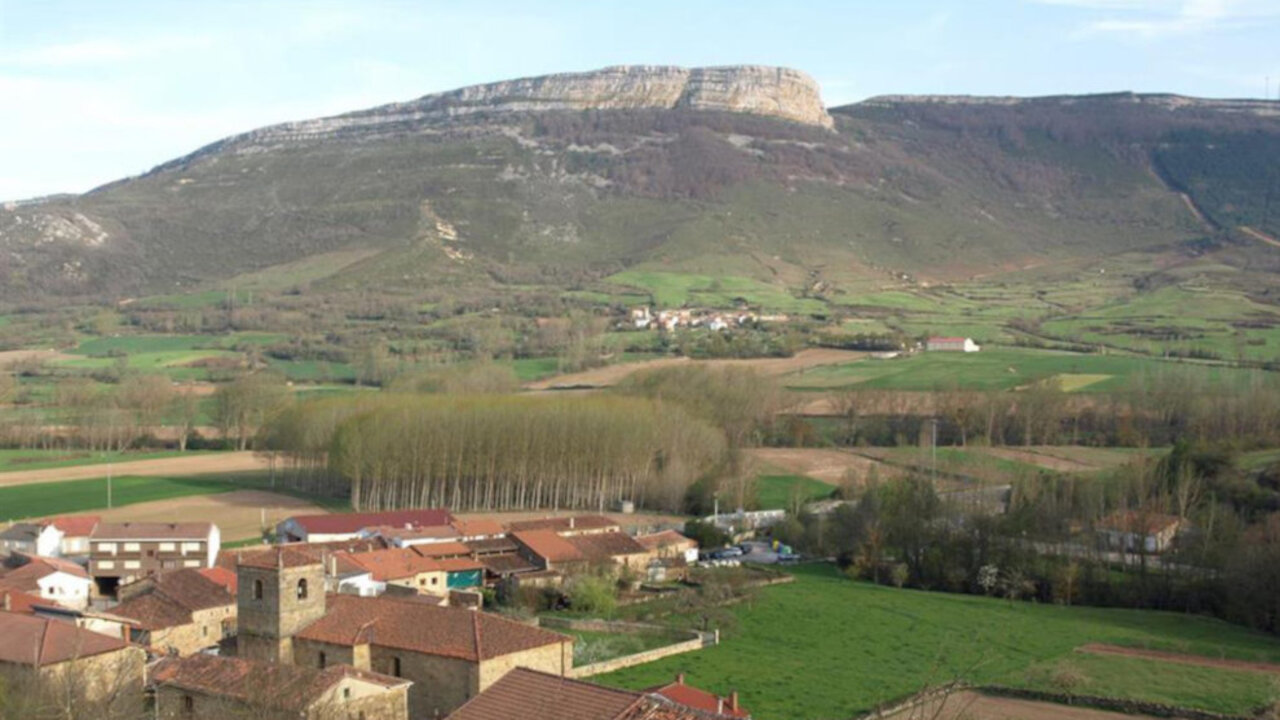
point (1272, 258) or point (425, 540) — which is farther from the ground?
point (1272, 258)

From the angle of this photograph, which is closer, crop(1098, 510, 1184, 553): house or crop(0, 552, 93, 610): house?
crop(0, 552, 93, 610): house

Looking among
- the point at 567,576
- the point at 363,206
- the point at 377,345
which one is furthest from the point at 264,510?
the point at 363,206

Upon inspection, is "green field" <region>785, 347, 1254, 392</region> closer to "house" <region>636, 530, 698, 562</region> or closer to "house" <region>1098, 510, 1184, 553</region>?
"house" <region>1098, 510, 1184, 553</region>

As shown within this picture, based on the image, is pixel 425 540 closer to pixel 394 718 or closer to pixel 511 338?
pixel 394 718

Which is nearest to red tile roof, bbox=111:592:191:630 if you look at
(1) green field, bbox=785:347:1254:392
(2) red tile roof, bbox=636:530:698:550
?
(2) red tile roof, bbox=636:530:698:550

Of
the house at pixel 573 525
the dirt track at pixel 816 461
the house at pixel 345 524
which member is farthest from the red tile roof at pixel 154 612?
the dirt track at pixel 816 461

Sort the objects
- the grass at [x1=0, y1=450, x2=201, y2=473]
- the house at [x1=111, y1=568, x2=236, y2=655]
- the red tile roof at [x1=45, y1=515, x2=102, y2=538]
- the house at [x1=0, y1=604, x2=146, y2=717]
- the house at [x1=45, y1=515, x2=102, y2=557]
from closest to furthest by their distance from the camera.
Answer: the house at [x1=0, y1=604, x2=146, y2=717] < the house at [x1=111, y1=568, x2=236, y2=655] < the house at [x1=45, y1=515, x2=102, y2=557] < the red tile roof at [x1=45, y1=515, x2=102, y2=538] < the grass at [x1=0, y1=450, x2=201, y2=473]

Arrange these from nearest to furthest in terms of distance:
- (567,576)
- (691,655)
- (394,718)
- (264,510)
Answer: (394,718), (691,655), (567,576), (264,510)
